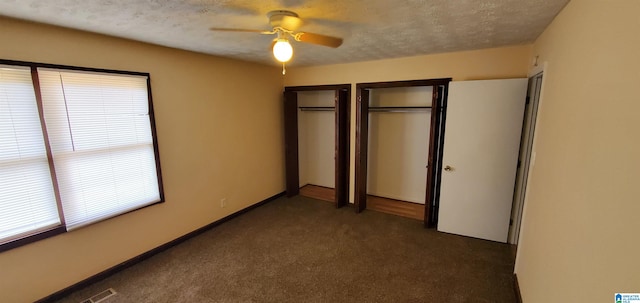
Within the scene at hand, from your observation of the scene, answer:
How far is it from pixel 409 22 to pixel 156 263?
11.1 ft

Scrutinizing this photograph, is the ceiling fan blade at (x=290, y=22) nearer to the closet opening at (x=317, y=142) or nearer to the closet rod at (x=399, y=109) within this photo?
the closet opening at (x=317, y=142)

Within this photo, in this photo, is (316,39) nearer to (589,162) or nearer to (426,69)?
→ (589,162)

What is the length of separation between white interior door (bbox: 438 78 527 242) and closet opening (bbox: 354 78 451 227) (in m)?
0.25

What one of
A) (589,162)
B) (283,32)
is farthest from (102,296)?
(589,162)

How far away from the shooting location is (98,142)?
93.6 inches

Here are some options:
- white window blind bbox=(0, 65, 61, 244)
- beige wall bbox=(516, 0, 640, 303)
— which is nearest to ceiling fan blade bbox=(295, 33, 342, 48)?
beige wall bbox=(516, 0, 640, 303)

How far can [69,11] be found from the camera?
173 cm

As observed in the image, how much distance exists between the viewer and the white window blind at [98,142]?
2143 millimetres

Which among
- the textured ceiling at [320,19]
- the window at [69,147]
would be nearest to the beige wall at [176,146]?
the window at [69,147]

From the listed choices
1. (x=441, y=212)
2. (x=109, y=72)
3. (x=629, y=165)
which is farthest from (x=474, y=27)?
(x=109, y=72)

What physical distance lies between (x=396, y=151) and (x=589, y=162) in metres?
3.10

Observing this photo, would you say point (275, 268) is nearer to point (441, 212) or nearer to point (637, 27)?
point (441, 212)

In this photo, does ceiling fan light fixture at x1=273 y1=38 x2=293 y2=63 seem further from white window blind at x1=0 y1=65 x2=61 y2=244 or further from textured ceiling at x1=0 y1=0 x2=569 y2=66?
white window blind at x1=0 y1=65 x2=61 y2=244

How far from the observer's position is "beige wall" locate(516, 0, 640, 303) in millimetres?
862
